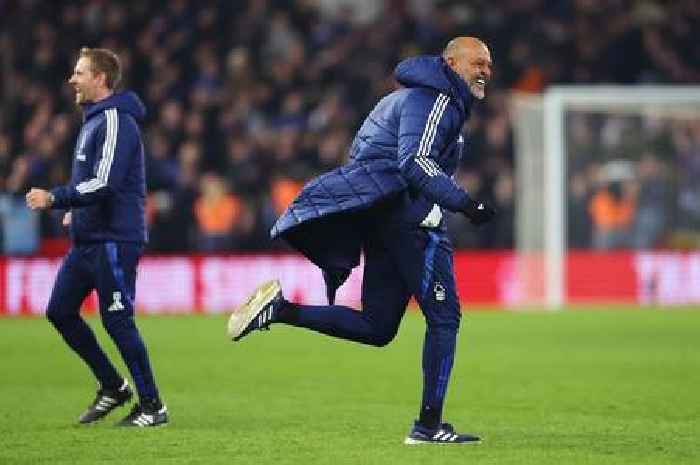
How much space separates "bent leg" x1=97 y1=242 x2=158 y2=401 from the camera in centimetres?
966

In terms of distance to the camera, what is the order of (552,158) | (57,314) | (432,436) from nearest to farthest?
1. (432,436)
2. (57,314)
3. (552,158)

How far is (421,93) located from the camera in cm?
855

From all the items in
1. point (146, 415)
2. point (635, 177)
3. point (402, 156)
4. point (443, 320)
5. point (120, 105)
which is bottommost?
point (146, 415)

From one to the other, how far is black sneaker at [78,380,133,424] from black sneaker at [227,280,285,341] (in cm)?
152

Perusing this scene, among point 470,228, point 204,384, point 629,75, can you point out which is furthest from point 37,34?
point 204,384

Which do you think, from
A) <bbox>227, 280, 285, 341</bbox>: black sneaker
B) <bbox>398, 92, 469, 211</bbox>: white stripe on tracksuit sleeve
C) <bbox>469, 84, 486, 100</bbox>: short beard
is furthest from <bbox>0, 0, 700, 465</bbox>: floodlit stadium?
<bbox>398, 92, 469, 211</bbox>: white stripe on tracksuit sleeve

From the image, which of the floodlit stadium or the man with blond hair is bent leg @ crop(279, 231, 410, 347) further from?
the floodlit stadium

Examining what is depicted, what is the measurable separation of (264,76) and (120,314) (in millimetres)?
14491

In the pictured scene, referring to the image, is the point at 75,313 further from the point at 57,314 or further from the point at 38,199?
the point at 38,199

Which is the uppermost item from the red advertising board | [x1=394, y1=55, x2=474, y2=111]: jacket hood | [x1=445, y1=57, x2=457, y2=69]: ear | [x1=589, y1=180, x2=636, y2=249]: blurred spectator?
[x1=445, y1=57, x2=457, y2=69]: ear

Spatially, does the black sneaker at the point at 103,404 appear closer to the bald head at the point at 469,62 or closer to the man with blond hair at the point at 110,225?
the man with blond hair at the point at 110,225

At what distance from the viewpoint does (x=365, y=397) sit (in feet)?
38.0

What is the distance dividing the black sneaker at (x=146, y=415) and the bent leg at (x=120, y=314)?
0.05 meters

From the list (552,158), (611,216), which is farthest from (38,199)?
(611,216)
